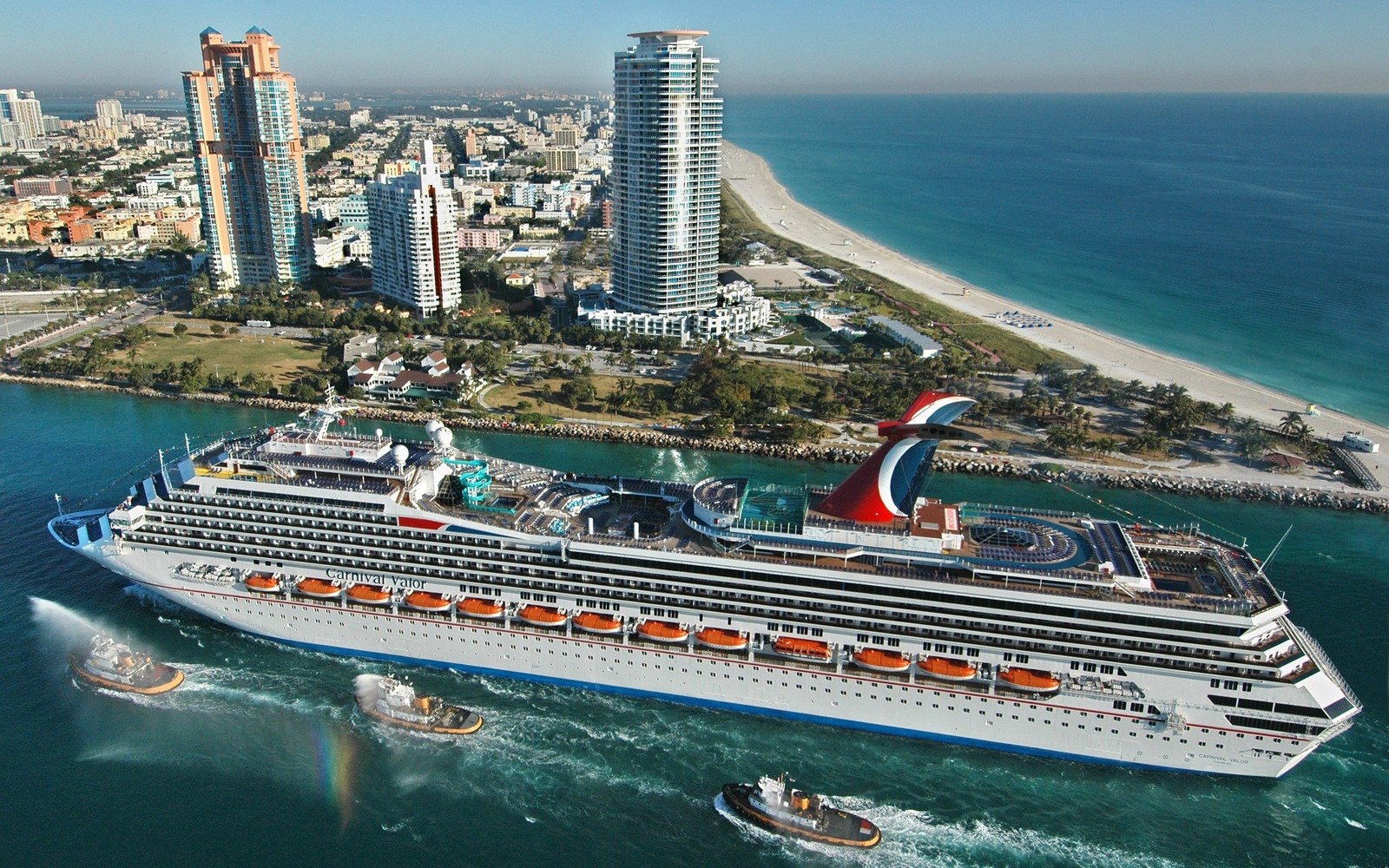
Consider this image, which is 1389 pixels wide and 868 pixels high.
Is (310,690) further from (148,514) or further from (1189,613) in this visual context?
(1189,613)

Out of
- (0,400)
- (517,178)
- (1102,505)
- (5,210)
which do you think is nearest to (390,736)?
(1102,505)

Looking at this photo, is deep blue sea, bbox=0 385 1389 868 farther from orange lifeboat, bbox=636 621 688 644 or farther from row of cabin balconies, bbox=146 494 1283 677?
row of cabin balconies, bbox=146 494 1283 677

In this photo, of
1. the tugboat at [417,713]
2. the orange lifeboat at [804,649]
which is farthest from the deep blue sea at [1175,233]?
the tugboat at [417,713]

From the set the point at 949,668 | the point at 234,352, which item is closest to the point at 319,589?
the point at 949,668

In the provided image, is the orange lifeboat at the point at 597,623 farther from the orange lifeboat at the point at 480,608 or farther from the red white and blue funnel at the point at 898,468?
the red white and blue funnel at the point at 898,468

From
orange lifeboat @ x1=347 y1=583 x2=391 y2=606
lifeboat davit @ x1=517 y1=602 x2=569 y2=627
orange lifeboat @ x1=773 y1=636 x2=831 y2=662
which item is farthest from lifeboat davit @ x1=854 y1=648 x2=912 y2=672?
orange lifeboat @ x1=347 y1=583 x2=391 y2=606
